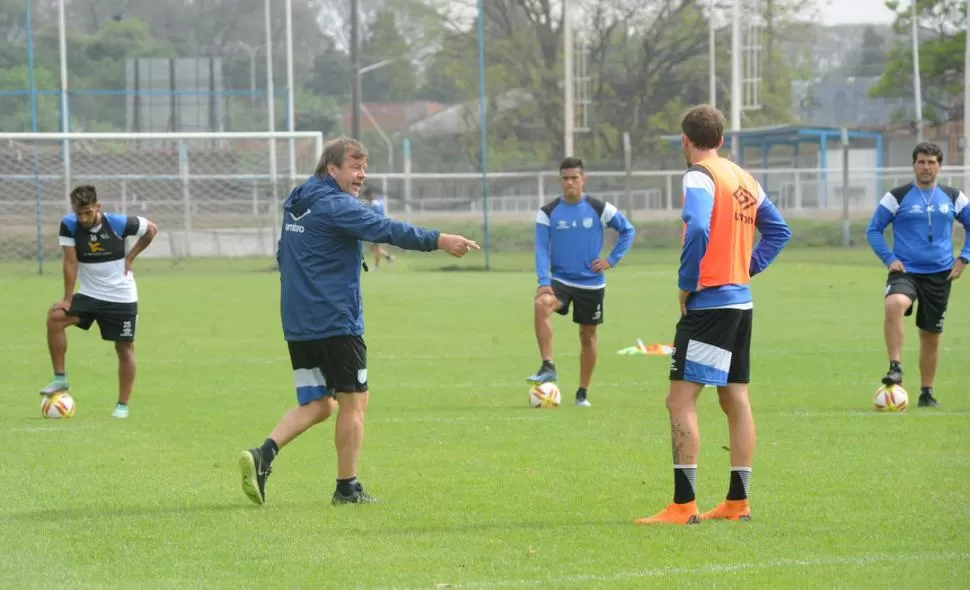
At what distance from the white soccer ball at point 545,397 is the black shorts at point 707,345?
5215mm

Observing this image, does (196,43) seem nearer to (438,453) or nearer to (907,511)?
(438,453)

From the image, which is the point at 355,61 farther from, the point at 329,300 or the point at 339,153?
the point at 329,300

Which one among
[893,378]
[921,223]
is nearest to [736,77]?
[921,223]

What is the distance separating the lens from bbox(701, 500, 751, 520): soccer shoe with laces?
7500 mm

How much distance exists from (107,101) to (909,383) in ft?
105

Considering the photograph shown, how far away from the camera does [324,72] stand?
170 ft

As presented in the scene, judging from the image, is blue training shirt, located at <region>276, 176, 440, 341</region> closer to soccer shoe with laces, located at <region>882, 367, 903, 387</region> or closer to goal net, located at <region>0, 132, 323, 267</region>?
soccer shoe with laces, located at <region>882, 367, 903, 387</region>

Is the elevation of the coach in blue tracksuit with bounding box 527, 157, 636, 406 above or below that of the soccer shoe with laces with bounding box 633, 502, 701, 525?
above

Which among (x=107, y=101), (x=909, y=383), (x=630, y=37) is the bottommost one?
(x=909, y=383)

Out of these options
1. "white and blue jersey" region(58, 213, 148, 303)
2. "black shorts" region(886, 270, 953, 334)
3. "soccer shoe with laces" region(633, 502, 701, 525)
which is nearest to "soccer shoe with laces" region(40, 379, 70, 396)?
"white and blue jersey" region(58, 213, 148, 303)

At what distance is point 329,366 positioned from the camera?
26.4 ft

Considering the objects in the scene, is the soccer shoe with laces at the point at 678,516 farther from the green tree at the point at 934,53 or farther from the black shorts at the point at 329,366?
the green tree at the point at 934,53

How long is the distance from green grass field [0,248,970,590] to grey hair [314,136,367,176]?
1873 millimetres

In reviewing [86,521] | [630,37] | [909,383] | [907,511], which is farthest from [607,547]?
[630,37]
